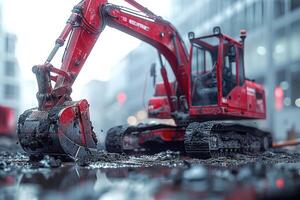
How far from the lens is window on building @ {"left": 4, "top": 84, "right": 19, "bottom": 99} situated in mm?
62938

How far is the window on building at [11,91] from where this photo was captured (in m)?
62.9

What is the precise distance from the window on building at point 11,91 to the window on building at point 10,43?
523cm

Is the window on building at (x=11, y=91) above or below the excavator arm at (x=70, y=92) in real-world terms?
above

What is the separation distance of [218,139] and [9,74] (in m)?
57.8

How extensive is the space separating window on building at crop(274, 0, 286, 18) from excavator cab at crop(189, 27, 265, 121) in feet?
64.5

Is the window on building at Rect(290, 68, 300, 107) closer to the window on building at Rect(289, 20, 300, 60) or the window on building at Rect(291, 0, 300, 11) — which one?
the window on building at Rect(289, 20, 300, 60)

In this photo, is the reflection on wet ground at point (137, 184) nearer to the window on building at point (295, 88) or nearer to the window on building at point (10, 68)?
the window on building at point (295, 88)

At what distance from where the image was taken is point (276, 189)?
191 inches

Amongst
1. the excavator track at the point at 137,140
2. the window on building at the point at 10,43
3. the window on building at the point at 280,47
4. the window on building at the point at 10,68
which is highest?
the window on building at the point at 10,43

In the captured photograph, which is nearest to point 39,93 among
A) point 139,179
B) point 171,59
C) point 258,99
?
point 139,179

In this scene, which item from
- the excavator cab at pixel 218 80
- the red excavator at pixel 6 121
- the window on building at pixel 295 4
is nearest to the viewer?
the excavator cab at pixel 218 80

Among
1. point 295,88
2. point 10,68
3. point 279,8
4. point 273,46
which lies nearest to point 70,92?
point 295,88

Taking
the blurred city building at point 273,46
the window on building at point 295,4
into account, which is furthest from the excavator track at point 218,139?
the window on building at point 295,4

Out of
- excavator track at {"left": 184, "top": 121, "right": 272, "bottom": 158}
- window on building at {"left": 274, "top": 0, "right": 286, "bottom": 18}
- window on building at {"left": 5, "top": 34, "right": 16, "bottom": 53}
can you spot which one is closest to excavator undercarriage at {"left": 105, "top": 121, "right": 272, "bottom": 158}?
excavator track at {"left": 184, "top": 121, "right": 272, "bottom": 158}
